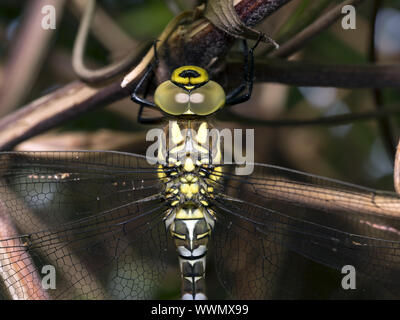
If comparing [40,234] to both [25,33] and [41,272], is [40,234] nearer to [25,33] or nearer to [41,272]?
[41,272]

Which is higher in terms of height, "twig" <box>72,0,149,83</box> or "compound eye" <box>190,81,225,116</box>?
"twig" <box>72,0,149,83</box>

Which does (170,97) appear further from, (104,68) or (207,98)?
(104,68)

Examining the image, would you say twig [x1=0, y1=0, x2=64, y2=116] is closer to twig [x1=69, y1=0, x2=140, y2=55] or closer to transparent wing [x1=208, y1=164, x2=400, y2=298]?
twig [x1=69, y1=0, x2=140, y2=55]

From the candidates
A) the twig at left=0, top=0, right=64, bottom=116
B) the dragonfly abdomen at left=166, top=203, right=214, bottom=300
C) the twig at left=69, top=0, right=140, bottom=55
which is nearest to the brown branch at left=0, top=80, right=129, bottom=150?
the twig at left=0, top=0, right=64, bottom=116

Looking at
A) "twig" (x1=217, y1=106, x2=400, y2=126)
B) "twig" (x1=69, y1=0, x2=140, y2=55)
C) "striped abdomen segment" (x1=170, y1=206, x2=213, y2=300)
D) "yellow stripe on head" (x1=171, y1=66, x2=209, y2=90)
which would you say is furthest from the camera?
"twig" (x1=69, y1=0, x2=140, y2=55)

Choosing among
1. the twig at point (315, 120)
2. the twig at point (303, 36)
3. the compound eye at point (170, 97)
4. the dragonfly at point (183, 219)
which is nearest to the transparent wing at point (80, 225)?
the dragonfly at point (183, 219)

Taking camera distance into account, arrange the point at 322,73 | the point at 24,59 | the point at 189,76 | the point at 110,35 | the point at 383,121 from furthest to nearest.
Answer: the point at 110,35 < the point at 383,121 < the point at 24,59 < the point at 322,73 < the point at 189,76

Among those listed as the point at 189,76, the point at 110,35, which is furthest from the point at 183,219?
the point at 110,35
